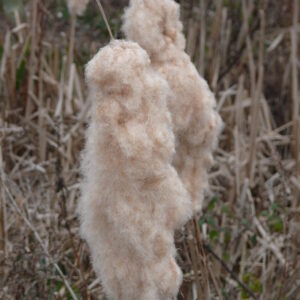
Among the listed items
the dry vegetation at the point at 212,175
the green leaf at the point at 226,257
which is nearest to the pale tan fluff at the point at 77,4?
the dry vegetation at the point at 212,175

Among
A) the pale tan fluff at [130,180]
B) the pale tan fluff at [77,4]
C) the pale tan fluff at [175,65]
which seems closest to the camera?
the pale tan fluff at [130,180]

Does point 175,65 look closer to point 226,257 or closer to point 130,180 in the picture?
point 130,180

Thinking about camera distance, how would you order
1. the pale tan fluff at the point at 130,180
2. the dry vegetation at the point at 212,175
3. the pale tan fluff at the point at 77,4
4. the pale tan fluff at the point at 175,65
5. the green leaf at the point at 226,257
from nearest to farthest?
the pale tan fluff at the point at 130,180, the pale tan fluff at the point at 175,65, the dry vegetation at the point at 212,175, the pale tan fluff at the point at 77,4, the green leaf at the point at 226,257

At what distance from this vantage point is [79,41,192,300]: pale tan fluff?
95 cm

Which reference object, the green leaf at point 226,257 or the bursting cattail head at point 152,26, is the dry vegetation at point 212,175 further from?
the bursting cattail head at point 152,26

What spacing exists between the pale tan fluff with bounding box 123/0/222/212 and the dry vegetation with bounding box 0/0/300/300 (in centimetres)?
35

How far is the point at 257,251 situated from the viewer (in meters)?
2.42

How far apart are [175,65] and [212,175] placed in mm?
1710

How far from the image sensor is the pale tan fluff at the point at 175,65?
3.75ft

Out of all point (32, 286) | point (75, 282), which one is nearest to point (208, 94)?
point (32, 286)

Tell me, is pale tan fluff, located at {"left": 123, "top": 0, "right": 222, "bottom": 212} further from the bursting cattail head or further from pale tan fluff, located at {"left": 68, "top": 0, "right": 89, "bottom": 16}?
pale tan fluff, located at {"left": 68, "top": 0, "right": 89, "bottom": 16}

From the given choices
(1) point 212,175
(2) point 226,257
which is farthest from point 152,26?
(1) point 212,175

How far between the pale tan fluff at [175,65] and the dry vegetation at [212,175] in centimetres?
35

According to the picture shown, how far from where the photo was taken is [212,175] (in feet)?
9.21
